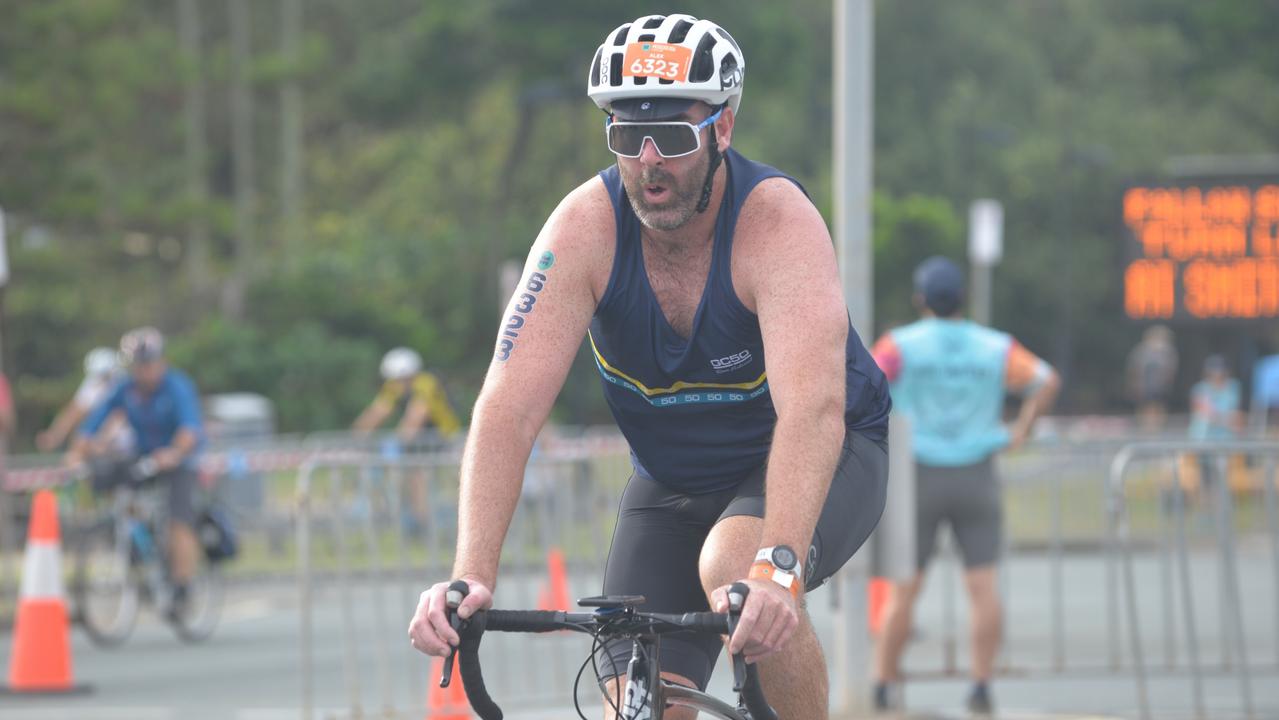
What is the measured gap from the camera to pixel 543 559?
11211 millimetres

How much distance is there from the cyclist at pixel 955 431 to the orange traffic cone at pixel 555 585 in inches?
64.2

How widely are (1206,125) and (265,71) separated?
31434mm

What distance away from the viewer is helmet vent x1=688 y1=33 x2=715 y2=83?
4.24 m

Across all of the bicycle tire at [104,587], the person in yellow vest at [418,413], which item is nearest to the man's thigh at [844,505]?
the bicycle tire at [104,587]

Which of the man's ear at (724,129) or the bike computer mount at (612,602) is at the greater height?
the man's ear at (724,129)

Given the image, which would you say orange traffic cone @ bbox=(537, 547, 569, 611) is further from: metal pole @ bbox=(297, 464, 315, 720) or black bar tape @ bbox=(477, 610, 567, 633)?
black bar tape @ bbox=(477, 610, 567, 633)

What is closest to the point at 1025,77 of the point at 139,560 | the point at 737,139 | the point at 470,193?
the point at 737,139

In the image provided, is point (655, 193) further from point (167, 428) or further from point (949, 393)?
point (167, 428)

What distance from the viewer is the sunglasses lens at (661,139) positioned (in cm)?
423

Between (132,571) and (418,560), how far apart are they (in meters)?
4.14

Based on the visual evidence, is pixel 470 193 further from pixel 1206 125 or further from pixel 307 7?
pixel 1206 125

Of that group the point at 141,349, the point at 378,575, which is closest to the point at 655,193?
the point at 378,575

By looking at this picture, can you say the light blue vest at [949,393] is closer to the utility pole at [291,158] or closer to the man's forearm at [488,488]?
the man's forearm at [488,488]

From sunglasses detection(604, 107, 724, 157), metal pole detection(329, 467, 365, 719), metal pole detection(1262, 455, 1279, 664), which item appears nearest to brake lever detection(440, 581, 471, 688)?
sunglasses detection(604, 107, 724, 157)
